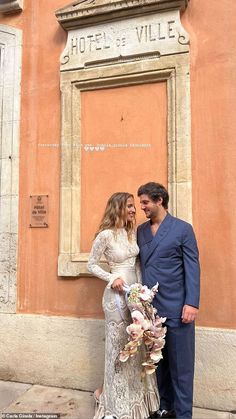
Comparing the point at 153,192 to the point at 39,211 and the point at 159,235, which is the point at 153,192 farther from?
the point at 39,211

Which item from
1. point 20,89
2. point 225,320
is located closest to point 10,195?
point 20,89

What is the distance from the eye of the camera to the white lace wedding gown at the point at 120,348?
2816 millimetres

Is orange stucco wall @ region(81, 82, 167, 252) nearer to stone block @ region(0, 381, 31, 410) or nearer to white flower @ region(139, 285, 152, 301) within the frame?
white flower @ region(139, 285, 152, 301)

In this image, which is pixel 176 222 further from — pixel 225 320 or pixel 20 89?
pixel 20 89

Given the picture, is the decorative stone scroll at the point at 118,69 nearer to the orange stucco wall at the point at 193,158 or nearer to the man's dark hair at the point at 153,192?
the orange stucco wall at the point at 193,158

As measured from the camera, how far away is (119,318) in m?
2.83

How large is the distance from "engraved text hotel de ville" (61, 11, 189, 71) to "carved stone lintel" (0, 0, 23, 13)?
76 cm

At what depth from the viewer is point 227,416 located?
3.19 m

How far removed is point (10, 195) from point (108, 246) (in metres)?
1.73

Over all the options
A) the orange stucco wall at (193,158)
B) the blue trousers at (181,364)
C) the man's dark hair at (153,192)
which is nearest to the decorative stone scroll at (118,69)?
the orange stucco wall at (193,158)

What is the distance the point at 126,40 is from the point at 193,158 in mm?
1413

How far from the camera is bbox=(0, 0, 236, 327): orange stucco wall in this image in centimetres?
337

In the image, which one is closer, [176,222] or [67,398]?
[176,222]

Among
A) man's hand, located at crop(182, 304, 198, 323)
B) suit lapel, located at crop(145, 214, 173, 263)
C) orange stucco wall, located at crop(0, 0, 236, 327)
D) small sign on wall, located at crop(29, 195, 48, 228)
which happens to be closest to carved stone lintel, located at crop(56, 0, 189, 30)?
orange stucco wall, located at crop(0, 0, 236, 327)
